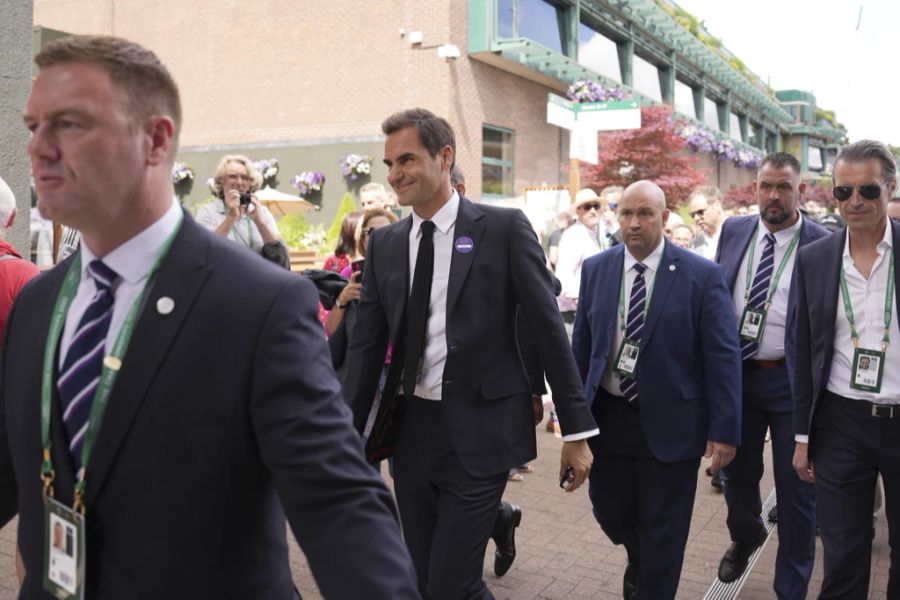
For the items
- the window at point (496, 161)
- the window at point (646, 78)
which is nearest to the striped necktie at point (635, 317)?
the window at point (496, 161)

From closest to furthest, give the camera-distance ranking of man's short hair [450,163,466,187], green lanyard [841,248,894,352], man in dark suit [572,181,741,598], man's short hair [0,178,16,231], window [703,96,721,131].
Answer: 1. green lanyard [841,248,894,352]
2. man's short hair [0,178,16,231]
3. man in dark suit [572,181,741,598]
4. man's short hair [450,163,466,187]
5. window [703,96,721,131]

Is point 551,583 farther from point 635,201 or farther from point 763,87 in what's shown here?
point 763,87

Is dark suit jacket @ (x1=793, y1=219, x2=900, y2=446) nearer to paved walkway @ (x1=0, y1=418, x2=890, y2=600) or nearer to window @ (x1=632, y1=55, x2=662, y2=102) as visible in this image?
paved walkway @ (x1=0, y1=418, x2=890, y2=600)

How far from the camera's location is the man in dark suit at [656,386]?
4102 millimetres

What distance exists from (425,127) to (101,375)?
226 centimetres

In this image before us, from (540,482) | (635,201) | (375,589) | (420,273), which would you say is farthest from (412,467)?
(540,482)

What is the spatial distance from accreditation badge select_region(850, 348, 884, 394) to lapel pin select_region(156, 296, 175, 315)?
3.08 metres

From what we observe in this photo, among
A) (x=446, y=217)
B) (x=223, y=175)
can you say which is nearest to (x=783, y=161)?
(x=446, y=217)

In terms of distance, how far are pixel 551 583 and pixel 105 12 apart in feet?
93.0

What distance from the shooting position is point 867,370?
3660mm

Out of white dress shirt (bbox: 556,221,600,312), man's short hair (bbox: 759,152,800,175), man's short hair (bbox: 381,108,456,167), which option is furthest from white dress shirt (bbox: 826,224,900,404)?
white dress shirt (bbox: 556,221,600,312)

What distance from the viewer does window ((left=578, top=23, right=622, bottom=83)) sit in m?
26.8

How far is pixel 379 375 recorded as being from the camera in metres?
3.76

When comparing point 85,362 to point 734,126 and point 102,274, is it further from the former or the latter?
point 734,126
